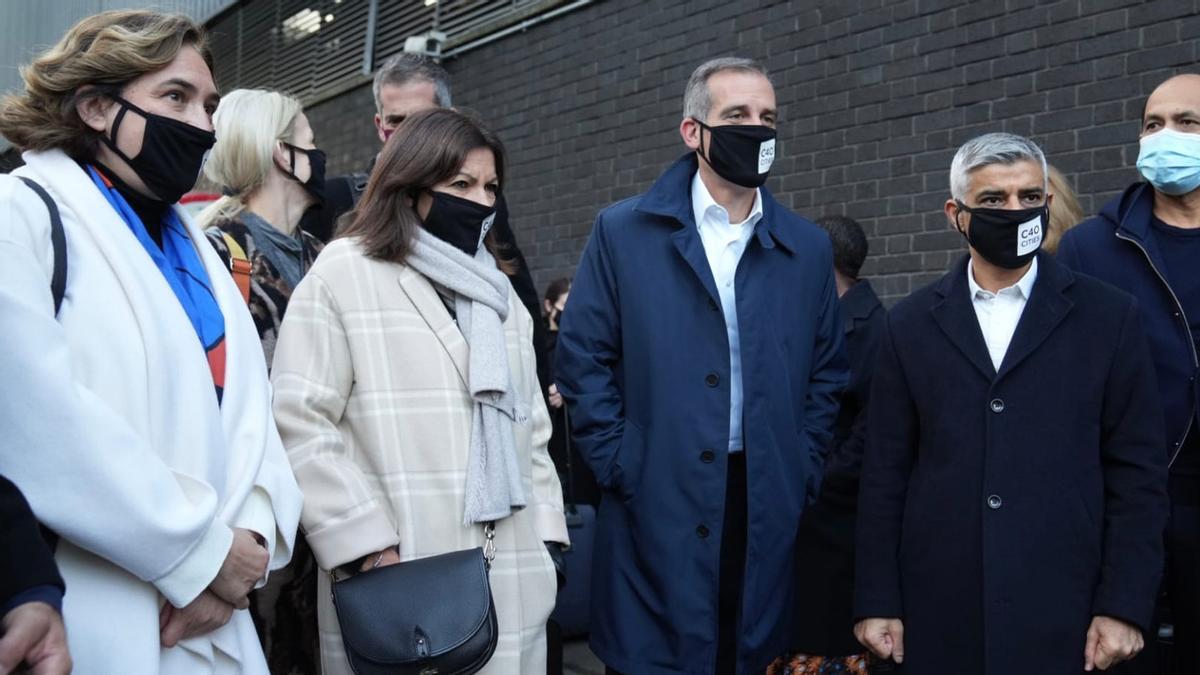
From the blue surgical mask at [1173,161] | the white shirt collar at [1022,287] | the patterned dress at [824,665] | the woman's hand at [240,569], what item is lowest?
the patterned dress at [824,665]

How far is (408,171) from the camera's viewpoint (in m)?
3.26

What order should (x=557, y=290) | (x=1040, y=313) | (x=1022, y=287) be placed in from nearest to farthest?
(x=1040, y=313)
(x=1022, y=287)
(x=557, y=290)

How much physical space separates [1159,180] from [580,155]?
602 cm

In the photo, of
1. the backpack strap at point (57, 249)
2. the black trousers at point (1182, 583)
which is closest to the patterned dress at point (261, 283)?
the backpack strap at point (57, 249)

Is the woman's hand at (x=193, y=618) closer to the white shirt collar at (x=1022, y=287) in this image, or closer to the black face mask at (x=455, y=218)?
the black face mask at (x=455, y=218)

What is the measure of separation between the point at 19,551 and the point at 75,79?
1.10 meters

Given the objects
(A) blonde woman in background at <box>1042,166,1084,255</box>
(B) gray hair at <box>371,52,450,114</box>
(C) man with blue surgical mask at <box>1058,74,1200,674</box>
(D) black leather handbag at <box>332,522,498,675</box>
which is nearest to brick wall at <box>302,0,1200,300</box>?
(A) blonde woman in background at <box>1042,166,1084,255</box>

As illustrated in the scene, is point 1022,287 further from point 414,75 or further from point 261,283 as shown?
point 414,75

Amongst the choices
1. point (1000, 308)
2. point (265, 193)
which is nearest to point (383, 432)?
point (265, 193)

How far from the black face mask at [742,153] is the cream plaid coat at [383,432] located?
3.51 feet

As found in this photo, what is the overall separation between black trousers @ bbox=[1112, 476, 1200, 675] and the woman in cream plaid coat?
1.70m

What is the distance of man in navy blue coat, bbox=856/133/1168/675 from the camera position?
10.2ft

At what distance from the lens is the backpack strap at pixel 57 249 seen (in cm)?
217

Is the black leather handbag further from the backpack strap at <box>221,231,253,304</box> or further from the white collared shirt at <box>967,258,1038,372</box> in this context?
the white collared shirt at <box>967,258,1038,372</box>
